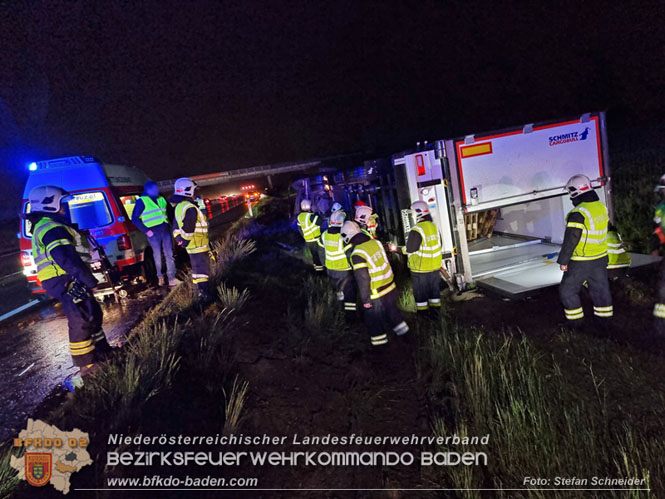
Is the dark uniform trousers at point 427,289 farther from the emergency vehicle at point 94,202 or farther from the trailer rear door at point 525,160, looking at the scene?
the emergency vehicle at point 94,202

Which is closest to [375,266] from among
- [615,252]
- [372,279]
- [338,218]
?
[372,279]

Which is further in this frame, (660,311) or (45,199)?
(660,311)

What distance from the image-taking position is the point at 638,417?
2834 millimetres

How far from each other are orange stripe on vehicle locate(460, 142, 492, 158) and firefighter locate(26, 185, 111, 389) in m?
5.02

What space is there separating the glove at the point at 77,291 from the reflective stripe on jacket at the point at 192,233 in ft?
6.14

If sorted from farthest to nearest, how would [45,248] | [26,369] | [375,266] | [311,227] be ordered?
1. [311,227]
2. [26,369]
3. [375,266]
4. [45,248]

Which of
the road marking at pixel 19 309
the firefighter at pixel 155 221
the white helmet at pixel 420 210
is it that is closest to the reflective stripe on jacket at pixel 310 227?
the firefighter at pixel 155 221

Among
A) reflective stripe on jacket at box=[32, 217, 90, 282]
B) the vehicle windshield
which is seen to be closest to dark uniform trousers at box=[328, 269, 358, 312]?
reflective stripe on jacket at box=[32, 217, 90, 282]

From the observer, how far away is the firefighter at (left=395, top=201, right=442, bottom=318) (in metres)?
4.96

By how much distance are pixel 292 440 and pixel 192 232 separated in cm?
369

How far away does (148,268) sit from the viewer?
25.0ft

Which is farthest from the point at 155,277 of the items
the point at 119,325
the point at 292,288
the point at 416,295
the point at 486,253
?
the point at 486,253

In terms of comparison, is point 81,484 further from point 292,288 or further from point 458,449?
point 292,288

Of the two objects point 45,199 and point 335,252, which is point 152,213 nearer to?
point 45,199
